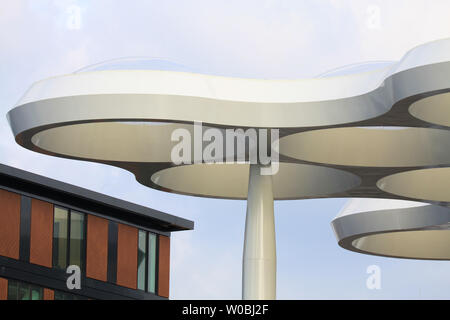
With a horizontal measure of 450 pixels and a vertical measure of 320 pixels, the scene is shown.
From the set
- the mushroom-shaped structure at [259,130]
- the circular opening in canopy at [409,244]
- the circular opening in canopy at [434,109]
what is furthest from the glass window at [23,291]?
the circular opening in canopy at [434,109]

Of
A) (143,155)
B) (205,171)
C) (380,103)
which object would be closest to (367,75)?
(380,103)

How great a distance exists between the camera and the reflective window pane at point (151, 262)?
257 ft

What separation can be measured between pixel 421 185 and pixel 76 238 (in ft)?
113

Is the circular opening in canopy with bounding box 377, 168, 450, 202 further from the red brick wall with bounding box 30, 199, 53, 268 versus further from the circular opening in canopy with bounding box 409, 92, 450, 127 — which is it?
the red brick wall with bounding box 30, 199, 53, 268

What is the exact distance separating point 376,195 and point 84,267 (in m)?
33.0

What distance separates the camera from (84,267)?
70.4 meters

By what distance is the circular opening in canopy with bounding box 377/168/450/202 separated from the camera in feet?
132

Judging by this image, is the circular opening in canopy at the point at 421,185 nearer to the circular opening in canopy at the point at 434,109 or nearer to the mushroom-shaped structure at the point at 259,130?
the mushroom-shaped structure at the point at 259,130

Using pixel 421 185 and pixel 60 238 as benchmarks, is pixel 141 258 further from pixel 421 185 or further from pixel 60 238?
pixel 421 185

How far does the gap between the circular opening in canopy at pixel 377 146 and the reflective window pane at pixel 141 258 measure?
138 feet

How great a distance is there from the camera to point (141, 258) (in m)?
77.4

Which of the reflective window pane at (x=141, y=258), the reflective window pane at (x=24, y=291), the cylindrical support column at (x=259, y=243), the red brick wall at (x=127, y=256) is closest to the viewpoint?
the cylindrical support column at (x=259, y=243)

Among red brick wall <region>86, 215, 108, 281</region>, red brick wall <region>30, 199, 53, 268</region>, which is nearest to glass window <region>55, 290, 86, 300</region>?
red brick wall <region>30, 199, 53, 268</region>
